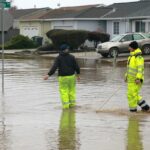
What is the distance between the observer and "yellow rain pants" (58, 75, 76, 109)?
44.8ft

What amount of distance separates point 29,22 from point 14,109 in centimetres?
4796

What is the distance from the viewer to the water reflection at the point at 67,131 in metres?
9.28

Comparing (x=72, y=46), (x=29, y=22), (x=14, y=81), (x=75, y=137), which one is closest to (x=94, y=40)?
(x=72, y=46)

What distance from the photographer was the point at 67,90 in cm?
1376

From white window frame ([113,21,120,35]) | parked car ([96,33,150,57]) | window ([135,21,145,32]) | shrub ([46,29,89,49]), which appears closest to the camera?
parked car ([96,33,150,57])

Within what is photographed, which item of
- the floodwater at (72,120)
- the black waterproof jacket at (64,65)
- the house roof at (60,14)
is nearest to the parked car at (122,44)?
the house roof at (60,14)

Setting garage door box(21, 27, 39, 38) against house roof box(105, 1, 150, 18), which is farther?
garage door box(21, 27, 39, 38)

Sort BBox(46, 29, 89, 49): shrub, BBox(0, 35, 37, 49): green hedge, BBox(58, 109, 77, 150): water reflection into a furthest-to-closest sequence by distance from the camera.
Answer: BBox(0, 35, 37, 49): green hedge → BBox(46, 29, 89, 49): shrub → BBox(58, 109, 77, 150): water reflection

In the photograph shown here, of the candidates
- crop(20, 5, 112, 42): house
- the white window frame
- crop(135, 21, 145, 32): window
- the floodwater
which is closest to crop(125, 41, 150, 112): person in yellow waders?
the floodwater

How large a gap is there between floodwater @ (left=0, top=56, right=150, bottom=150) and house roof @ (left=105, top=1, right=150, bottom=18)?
2864 centimetres

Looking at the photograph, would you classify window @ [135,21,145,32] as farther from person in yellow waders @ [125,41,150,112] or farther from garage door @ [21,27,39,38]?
person in yellow waders @ [125,41,150,112]

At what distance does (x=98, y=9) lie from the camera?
5403 cm

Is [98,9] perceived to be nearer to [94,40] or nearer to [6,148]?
[94,40]

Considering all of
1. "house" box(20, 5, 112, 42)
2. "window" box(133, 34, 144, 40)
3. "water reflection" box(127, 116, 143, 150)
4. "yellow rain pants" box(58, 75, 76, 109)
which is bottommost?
"water reflection" box(127, 116, 143, 150)
